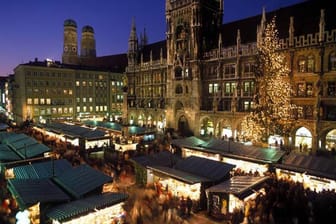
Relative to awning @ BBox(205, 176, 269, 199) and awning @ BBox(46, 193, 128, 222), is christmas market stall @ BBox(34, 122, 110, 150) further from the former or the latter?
awning @ BBox(205, 176, 269, 199)

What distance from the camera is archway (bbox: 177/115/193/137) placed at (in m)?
44.9

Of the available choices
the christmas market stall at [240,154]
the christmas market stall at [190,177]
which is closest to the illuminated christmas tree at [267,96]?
the christmas market stall at [240,154]

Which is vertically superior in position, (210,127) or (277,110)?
(277,110)

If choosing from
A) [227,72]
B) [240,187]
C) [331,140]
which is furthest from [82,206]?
[227,72]

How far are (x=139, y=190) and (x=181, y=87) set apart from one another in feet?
98.7

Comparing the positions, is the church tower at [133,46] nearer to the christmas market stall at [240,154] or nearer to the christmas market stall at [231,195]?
the christmas market stall at [240,154]

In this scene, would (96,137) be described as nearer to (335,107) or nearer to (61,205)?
(61,205)

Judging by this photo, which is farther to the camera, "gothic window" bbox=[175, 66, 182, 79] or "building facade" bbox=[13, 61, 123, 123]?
"building facade" bbox=[13, 61, 123, 123]

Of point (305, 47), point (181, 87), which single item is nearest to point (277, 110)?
point (305, 47)

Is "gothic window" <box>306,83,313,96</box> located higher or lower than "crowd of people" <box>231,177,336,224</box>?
higher

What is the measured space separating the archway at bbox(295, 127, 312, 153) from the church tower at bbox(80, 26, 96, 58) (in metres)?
90.0

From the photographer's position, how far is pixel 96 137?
2984cm

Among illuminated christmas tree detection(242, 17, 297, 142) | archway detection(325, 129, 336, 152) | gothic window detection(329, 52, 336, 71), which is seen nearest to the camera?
illuminated christmas tree detection(242, 17, 297, 142)

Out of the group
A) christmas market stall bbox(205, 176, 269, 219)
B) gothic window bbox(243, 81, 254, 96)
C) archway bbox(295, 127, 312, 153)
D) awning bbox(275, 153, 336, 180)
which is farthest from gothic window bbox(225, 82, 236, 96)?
christmas market stall bbox(205, 176, 269, 219)
